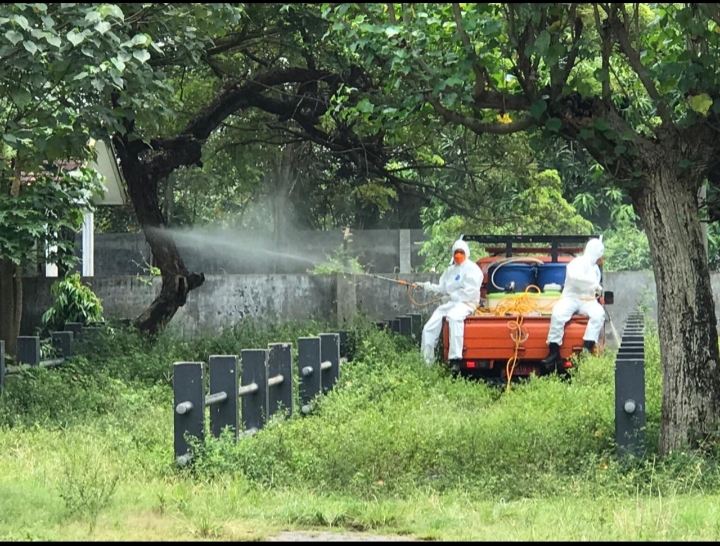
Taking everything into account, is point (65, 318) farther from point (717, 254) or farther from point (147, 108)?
point (717, 254)

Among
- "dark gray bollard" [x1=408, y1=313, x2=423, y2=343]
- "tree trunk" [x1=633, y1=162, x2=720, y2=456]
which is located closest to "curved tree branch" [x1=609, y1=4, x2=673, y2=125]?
"tree trunk" [x1=633, y1=162, x2=720, y2=456]

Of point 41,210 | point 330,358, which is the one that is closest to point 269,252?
point 41,210

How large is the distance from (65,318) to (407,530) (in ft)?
45.1

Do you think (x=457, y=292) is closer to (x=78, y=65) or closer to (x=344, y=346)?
(x=344, y=346)

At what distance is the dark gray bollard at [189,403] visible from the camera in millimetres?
8797

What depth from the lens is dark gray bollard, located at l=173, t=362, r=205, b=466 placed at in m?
8.80

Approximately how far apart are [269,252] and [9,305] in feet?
41.9

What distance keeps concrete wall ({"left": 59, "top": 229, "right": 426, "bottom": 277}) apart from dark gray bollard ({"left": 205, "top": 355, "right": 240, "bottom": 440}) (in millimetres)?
19116

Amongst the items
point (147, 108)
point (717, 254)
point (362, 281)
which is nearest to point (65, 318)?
point (362, 281)

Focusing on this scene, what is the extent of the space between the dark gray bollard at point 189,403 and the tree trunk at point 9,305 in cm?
803

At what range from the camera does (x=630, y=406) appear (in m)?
8.78

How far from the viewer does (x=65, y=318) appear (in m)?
19.2

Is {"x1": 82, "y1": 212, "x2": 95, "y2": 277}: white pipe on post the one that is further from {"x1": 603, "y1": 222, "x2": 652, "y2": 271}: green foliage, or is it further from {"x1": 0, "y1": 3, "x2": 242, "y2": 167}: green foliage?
{"x1": 603, "y1": 222, "x2": 652, "y2": 271}: green foliage

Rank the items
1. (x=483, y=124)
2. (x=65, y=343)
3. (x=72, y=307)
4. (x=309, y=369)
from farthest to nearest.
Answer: (x=72, y=307) < (x=65, y=343) < (x=309, y=369) < (x=483, y=124)
